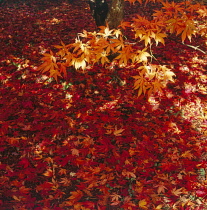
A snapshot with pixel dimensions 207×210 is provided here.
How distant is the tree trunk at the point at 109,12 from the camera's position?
4.61 meters

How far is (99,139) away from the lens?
3.60m

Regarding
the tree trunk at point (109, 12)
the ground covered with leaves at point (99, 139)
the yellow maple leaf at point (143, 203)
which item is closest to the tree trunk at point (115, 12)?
the tree trunk at point (109, 12)

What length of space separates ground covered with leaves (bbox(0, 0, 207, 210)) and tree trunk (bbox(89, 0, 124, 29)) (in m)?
1.02

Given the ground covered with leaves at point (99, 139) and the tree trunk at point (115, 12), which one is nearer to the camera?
the ground covered with leaves at point (99, 139)

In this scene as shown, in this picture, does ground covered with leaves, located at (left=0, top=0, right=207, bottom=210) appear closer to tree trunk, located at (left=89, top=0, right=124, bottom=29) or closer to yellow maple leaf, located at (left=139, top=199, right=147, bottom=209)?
yellow maple leaf, located at (left=139, top=199, right=147, bottom=209)

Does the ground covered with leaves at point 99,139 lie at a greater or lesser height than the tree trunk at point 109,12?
lesser

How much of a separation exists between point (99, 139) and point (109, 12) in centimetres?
269

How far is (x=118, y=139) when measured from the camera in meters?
3.62

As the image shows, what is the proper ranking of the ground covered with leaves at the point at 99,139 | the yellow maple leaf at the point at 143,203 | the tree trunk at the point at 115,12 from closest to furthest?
the yellow maple leaf at the point at 143,203 < the ground covered with leaves at the point at 99,139 < the tree trunk at the point at 115,12

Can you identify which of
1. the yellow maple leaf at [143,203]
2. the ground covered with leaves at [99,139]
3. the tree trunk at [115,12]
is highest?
the tree trunk at [115,12]

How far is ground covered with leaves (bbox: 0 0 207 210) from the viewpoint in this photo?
2863mm

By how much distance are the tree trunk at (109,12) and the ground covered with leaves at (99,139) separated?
40.1 inches

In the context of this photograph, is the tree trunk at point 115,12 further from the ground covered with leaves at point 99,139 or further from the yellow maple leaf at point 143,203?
the yellow maple leaf at point 143,203

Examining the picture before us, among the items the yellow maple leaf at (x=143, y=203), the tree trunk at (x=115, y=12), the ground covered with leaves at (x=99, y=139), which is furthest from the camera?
the tree trunk at (x=115, y=12)
